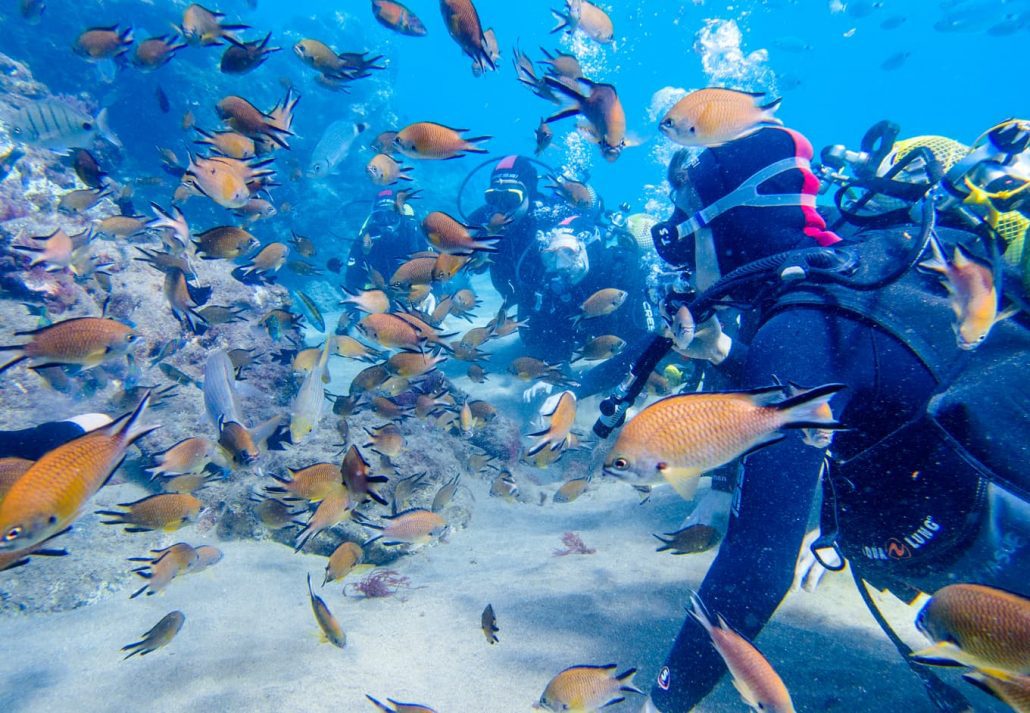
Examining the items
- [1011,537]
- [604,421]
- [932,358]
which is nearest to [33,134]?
[604,421]

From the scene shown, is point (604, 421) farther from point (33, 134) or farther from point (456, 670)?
point (33, 134)

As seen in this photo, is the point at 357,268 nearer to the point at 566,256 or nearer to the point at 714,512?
the point at 566,256

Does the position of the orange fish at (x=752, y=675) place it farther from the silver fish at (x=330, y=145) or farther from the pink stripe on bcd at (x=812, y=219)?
the silver fish at (x=330, y=145)

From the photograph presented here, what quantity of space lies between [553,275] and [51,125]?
22.0ft

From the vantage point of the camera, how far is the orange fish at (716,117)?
2684mm

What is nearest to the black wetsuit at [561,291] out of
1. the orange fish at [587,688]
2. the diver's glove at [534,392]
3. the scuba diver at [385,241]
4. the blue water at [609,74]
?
the diver's glove at [534,392]

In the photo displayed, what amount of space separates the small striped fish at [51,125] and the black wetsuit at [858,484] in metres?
7.40

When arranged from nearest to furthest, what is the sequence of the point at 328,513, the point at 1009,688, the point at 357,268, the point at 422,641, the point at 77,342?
the point at 1009,688
the point at 77,342
the point at 328,513
the point at 422,641
the point at 357,268

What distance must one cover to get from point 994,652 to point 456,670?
2.50 metres

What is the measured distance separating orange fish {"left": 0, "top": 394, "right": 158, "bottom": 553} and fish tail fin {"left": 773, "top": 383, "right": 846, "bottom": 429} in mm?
2067

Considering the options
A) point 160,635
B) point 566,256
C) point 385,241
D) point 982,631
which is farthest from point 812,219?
point 385,241

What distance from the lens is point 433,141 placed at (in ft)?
10.9

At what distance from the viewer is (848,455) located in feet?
7.34

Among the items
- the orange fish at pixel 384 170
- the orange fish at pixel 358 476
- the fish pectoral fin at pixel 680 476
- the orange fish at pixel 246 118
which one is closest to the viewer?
the fish pectoral fin at pixel 680 476
